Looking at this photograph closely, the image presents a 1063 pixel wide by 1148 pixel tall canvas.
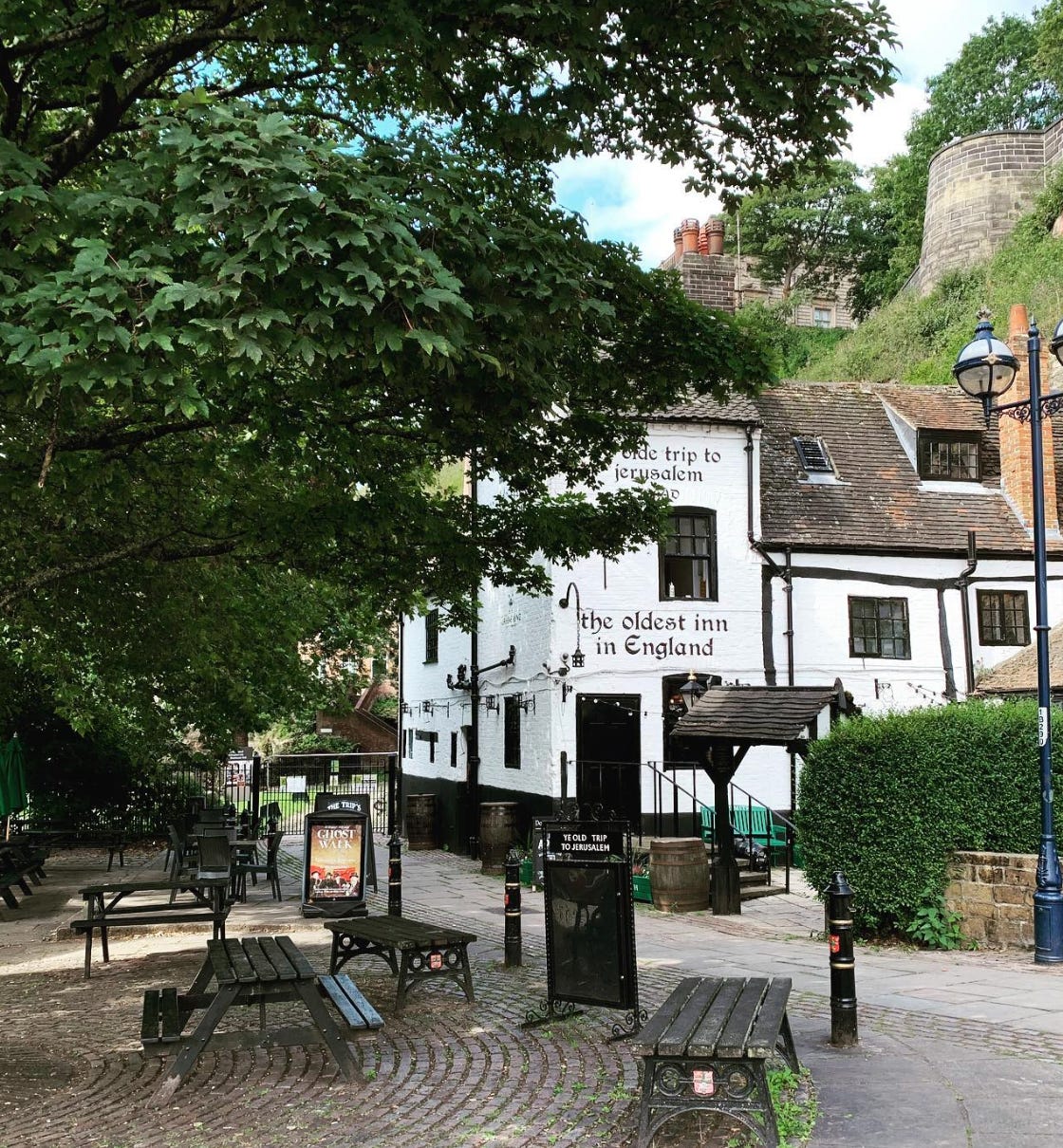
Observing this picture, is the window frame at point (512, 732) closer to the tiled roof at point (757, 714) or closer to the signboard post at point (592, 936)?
the tiled roof at point (757, 714)

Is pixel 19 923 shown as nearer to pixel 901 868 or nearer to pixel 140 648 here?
pixel 140 648

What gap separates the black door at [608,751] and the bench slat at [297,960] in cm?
1238

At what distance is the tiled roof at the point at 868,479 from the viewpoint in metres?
22.2

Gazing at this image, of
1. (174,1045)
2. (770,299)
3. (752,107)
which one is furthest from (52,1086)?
(770,299)

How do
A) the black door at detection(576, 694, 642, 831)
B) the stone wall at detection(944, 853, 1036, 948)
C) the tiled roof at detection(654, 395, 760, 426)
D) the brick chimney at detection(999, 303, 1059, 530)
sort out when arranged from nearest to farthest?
the stone wall at detection(944, 853, 1036, 948) → the black door at detection(576, 694, 642, 831) → the tiled roof at detection(654, 395, 760, 426) → the brick chimney at detection(999, 303, 1059, 530)

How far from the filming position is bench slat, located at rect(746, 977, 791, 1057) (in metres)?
5.57

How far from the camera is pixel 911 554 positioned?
73.2 ft

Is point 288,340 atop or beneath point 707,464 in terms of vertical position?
beneath

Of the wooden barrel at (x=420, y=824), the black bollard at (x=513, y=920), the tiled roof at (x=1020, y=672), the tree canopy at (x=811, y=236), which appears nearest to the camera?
the black bollard at (x=513, y=920)

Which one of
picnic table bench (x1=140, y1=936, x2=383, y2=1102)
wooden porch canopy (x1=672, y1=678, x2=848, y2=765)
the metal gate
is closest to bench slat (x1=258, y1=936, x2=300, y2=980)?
picnic table bench (x1=140, y1=936, x2=383, y2=1102)

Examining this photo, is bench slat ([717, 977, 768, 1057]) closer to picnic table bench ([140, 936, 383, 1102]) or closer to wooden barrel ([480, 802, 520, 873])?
picnic table bench ([140, 936, 383, 1102])

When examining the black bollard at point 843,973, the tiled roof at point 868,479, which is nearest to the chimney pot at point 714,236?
the tiled roof at point 868,479

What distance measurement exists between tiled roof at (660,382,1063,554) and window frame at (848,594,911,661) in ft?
3.24

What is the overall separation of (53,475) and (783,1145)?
321 inches
